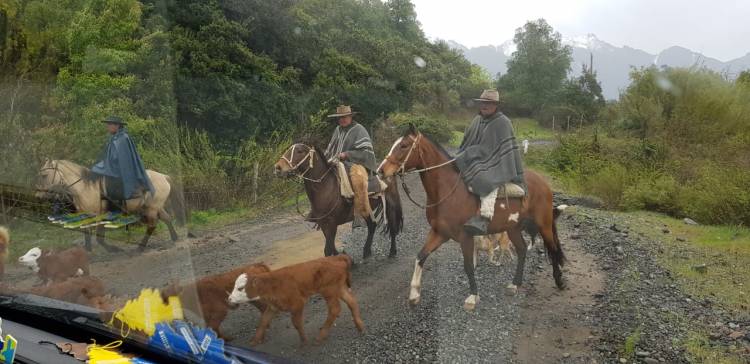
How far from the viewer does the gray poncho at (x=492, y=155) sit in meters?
4.54

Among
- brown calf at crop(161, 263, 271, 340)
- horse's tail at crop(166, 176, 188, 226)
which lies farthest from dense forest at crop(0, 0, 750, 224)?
brown calf at crop(161, 263, 271, 340)

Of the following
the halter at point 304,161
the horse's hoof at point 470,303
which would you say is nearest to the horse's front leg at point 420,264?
the horse's hoof at point 470,303

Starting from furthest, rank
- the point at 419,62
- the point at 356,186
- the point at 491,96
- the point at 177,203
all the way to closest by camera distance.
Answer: the point at 177,203 < the point at 419,62 < the point at 356,186 < the point at 491,96

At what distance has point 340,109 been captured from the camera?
5.95 meters

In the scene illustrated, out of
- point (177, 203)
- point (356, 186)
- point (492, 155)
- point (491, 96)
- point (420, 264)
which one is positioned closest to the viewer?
point (491, 96)

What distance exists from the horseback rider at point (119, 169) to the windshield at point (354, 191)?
0.02 m

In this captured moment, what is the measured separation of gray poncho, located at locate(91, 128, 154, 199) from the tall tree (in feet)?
12.7

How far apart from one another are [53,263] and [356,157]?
125 inches

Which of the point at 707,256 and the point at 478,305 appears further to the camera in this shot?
the point at 707,256

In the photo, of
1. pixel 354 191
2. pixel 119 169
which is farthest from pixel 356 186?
pixel 119 169

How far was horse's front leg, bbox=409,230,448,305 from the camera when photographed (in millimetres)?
4637

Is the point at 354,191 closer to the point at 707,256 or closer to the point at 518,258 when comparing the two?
the point at 518,258

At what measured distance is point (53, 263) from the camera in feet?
13.4

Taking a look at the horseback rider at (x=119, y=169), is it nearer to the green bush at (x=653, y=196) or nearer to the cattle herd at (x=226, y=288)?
the cattle herd at (x=226, y=288)
